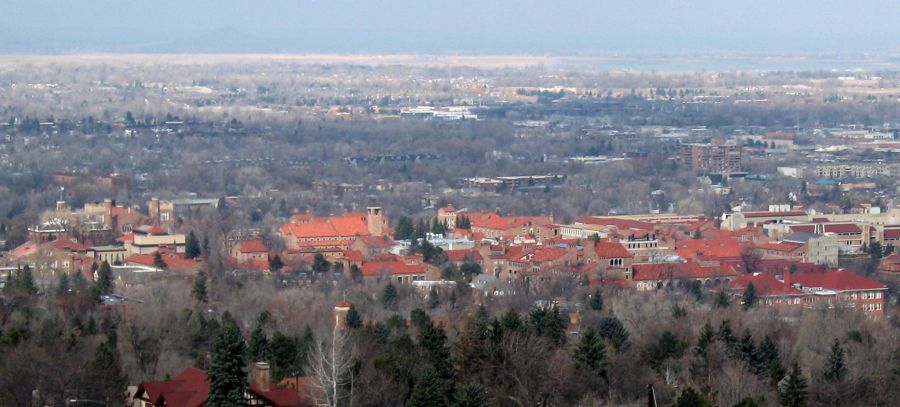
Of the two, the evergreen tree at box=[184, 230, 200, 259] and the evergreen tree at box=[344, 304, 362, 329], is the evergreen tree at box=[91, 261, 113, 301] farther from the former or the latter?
the evergreen tree at box=[344, 304, 362, 329]

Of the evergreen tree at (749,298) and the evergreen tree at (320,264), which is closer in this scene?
the evergreen tree at (749,298)

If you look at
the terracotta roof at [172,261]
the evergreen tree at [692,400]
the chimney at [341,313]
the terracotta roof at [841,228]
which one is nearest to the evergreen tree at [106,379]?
the evergreen tree at [692,400]

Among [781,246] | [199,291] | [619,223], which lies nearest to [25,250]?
[199,291]

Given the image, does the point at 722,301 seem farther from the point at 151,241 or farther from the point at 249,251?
the point at 151,241

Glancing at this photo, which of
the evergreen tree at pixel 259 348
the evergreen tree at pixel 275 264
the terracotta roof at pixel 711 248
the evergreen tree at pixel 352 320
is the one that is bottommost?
the terracotta roof at pixel 711 248

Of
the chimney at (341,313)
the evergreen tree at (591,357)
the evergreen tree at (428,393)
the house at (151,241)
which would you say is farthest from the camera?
the house at (151,241)

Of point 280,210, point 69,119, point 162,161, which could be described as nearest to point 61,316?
point 280,210

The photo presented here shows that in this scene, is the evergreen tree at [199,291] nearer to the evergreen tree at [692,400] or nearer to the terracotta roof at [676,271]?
the terracotta roof at [676,271]
